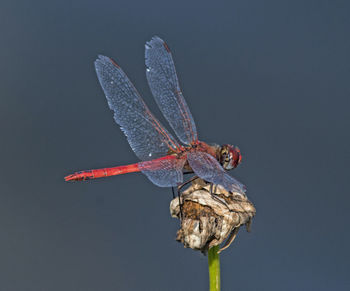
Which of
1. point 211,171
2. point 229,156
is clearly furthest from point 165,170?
point 229,156

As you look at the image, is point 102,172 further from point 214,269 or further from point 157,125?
point 214,269

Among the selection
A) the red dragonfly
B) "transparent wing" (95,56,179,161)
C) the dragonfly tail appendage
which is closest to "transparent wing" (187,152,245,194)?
the red dragonfly

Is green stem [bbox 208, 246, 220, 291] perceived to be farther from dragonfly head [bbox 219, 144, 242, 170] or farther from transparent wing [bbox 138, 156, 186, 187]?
dragonfly head [bbox 219, 144, 242, 170]

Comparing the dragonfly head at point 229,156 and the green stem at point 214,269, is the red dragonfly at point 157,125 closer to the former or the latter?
the dragonfly head at point 229,156

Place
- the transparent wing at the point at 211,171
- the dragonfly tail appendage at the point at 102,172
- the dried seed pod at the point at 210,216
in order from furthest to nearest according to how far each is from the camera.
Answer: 1. the dragonfly tail appendage at the point at 102,172
2. the transparent wing at the point at 211,171
3. the dried seed pod at the point at 210,216

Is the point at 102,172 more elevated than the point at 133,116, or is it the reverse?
the point at 133,116

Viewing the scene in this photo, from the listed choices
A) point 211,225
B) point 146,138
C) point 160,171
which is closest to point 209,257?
point 211,225

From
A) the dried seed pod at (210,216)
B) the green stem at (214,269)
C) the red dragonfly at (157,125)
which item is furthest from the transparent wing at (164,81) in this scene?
the green stem at (214,269)
